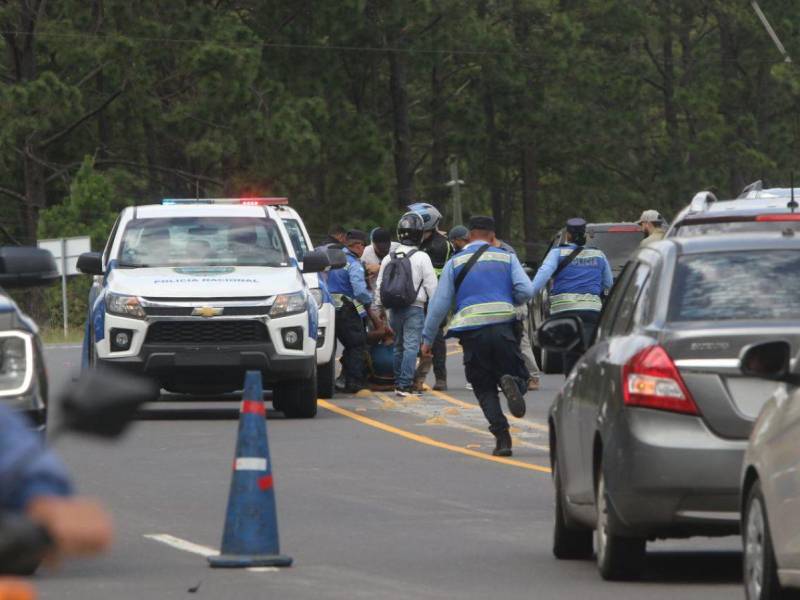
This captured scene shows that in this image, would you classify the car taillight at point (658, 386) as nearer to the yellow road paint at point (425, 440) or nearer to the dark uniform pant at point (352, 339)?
the yellow road paint at point (425, 440)

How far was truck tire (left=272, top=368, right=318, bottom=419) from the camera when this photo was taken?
66.3 feet

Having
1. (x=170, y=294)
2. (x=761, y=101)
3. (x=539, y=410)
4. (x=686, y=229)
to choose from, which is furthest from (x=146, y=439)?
(x=761, y=101)

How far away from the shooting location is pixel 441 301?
16.6 m

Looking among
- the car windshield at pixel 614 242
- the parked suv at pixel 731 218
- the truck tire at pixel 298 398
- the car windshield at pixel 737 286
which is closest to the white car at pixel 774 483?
Result: the car windshield at pixel 737 286

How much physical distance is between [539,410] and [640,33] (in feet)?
184

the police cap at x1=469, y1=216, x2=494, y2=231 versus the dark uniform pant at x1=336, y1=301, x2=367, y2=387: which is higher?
the police cap at x1=469, y1=216, x2=494, y2=231

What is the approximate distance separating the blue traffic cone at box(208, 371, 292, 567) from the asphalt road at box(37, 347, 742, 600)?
183mm

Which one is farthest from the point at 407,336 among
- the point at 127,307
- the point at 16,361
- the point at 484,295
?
the point at 16,361

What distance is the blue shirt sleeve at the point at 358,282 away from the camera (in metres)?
23.6

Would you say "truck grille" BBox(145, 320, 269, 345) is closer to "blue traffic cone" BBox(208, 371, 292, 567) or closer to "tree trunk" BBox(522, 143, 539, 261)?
"blue traffic cone" BBox(208, 371, 292, 567)

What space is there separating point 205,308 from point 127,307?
66 cm

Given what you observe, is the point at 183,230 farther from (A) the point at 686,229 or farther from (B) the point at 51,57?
(B) the point at 51,57

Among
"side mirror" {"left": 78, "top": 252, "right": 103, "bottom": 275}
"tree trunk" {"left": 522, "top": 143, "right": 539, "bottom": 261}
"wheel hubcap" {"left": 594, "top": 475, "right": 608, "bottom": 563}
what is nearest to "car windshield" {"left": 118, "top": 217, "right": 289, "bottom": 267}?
"side mirror" {"left": 78, "top": 252, "right": 103, "bottom": 275}

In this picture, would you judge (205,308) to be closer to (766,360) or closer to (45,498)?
(766,360)
